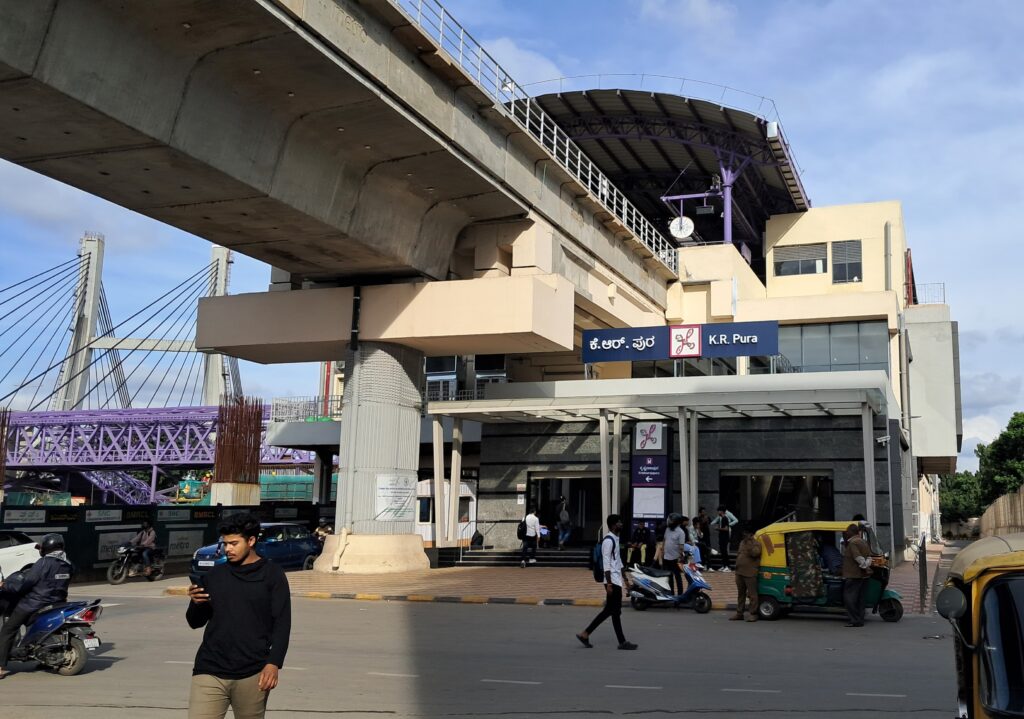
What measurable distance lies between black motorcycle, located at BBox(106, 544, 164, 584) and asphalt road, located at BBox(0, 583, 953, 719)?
8.01 meters

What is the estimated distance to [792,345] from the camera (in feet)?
136

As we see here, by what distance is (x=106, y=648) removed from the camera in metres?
12.4

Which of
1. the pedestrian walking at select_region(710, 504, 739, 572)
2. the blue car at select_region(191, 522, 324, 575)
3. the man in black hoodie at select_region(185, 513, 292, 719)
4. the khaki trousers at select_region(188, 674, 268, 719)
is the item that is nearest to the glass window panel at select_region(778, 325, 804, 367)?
the pedestrian walking at select_region(710, 504, 739, 572)

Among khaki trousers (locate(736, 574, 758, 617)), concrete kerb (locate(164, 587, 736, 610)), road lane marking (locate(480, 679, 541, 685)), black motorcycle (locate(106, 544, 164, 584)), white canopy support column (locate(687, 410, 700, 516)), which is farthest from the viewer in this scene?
white canopy support column (locate(687, 410, 700, 516))

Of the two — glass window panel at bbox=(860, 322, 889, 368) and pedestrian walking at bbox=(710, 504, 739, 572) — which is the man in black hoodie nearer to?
pedestrian walking at bbox=(710, 504, 739, 572)

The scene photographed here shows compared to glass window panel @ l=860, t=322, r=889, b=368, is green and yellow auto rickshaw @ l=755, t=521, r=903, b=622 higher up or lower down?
lower down

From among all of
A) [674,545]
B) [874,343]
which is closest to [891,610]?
[674,545]

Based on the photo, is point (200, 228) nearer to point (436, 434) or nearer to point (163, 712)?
point (436, 434)

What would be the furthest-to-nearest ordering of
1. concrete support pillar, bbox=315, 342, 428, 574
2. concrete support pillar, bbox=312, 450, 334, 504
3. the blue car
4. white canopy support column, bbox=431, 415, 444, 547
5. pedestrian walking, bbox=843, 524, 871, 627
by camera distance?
concrete support pillar, bbox=312, 450, 334, 504 → white canopy support column, bbox=431, 415, 444, 547 → the blue car → concrete support pillar, bbox=315, 342, 428, 574 → pedestrian walking, bbox=843, 524, 871, 627

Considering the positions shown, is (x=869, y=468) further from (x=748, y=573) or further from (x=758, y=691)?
(x=758, y=691)

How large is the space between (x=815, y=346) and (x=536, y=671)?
3297 centimetres

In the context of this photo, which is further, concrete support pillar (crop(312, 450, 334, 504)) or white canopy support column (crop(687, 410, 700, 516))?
concrete support pillar (crop(312, 450, 334, 504))

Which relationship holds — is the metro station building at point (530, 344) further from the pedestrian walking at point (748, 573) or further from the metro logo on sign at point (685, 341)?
the pedestrian walking at point (748, 573)

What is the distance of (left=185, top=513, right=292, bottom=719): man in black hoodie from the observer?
5254mm
